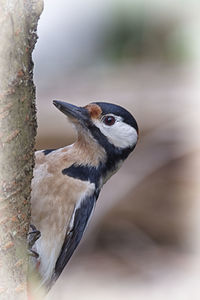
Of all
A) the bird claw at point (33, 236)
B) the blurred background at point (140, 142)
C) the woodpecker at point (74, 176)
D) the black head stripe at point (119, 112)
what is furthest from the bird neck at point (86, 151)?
the blurred background at point (140, 142)

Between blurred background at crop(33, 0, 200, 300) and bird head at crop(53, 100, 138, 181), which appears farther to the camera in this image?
blurred background at crop(33, 0, 200, 300)

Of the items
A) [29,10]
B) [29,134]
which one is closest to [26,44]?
[29,10]

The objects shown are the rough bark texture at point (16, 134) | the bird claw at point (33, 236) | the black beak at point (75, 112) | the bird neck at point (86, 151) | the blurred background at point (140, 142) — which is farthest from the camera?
the blurred background at point (140, 142)

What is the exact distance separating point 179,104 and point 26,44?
4.53 metres

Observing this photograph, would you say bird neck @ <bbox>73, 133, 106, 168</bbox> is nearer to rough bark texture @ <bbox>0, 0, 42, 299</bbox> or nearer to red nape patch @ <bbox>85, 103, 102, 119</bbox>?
red nape patch @ <bbox>85, 103, 102, 119</bbox>

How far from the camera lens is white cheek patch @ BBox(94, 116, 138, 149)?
220 centimetres

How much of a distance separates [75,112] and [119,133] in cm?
17

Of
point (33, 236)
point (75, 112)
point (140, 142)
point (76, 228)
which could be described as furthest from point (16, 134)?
point (140, 142)

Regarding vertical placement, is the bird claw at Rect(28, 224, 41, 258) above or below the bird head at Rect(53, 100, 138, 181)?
below

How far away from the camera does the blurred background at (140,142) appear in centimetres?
506

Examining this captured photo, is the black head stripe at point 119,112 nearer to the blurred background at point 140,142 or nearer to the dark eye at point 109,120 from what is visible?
the dark eye at point 109,120

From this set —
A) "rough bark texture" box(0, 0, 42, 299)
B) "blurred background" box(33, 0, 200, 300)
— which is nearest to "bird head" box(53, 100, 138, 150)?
"rough bark texture" box(0, 0, 42, 299)

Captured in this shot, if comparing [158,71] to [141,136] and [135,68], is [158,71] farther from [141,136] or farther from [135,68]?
[141,136]

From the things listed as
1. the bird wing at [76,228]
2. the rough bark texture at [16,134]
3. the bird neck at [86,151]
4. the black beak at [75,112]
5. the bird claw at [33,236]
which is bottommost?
the bird wing at [76,228]
